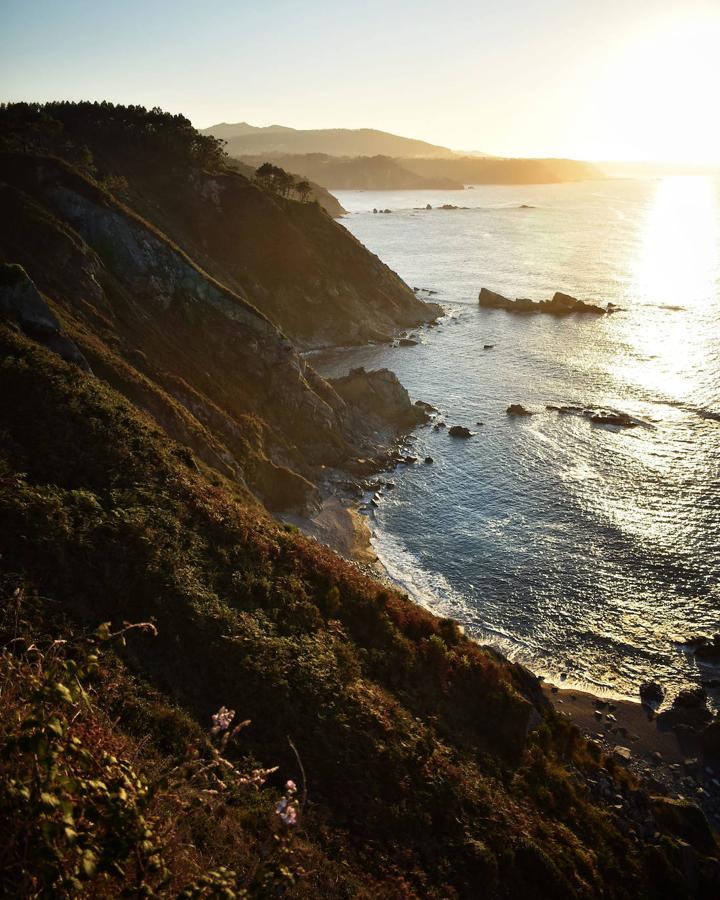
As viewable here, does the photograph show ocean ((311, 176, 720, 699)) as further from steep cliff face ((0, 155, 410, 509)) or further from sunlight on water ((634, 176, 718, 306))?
sunlight on water ((634, 176, 718, 306))

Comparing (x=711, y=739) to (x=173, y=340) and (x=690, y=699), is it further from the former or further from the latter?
(x=173, y=340)

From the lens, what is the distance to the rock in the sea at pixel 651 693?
3338 cm

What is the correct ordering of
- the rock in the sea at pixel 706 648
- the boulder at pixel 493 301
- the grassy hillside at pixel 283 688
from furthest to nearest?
the boulder at pixel 493 301, the rock in the sea at pixel 706 648, the grassy hillside at pixel 283 688

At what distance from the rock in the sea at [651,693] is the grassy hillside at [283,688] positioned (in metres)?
7.84

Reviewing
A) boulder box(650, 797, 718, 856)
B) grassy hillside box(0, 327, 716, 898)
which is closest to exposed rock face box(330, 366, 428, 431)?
grassy hillside box(0, 327, 716, 898)

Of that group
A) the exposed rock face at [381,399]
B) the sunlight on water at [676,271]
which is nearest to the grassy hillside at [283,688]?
the exposed rock face at [381,399]

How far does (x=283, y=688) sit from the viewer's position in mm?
19703

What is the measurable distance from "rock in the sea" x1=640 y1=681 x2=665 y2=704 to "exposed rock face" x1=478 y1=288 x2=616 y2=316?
97759 mm

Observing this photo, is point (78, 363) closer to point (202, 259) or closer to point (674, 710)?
point (674, 710)

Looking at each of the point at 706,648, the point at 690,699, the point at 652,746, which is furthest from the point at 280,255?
the point at 652,746

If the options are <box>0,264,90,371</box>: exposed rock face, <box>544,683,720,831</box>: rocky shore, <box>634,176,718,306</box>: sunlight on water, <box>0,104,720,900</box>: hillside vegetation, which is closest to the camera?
<box>0,104,720,900</box>: hillside vegetation

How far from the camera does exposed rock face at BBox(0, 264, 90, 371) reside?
3316 cm

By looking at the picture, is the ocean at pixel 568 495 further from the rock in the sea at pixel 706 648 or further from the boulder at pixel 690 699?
the boulder at pixel 690 699

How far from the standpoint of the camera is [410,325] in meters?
110
